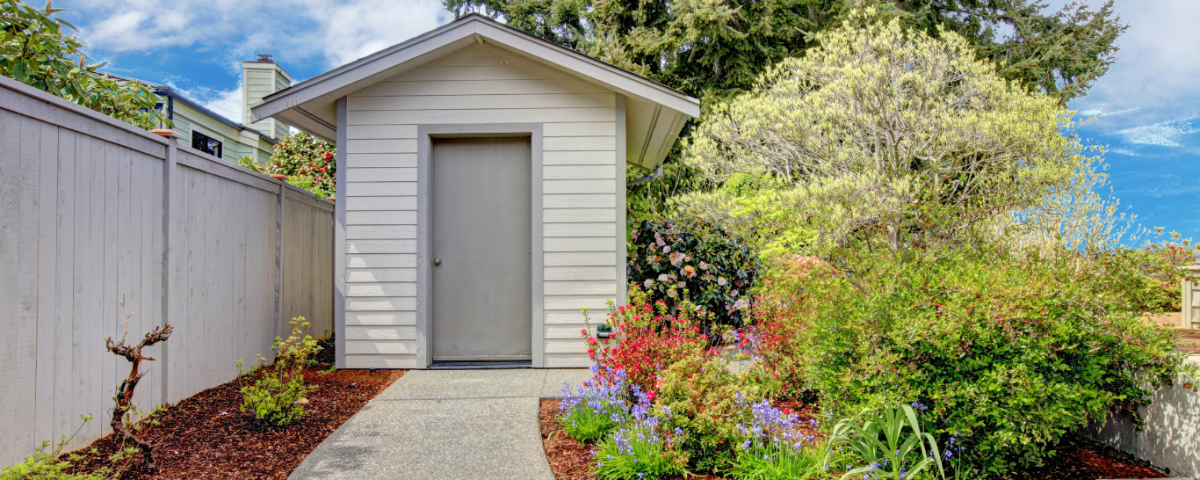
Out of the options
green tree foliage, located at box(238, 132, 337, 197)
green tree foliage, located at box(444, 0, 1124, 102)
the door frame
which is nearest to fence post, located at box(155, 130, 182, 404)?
the door frame

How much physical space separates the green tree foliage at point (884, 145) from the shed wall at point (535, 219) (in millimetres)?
3472

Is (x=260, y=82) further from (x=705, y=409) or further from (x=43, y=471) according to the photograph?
(x=705, y=409)

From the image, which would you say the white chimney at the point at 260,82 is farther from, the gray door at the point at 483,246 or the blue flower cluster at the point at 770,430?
the blue flower cluster at the point at 770,430

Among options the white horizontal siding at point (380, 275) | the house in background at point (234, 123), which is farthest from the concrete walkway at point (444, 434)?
the house in background at point (234, 123)

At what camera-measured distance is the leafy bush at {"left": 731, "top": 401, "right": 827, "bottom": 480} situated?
2826 mm

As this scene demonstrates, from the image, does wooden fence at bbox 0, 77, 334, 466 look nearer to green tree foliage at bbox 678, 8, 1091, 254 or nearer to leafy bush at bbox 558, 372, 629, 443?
leafy bush at bbox 558, 372, 629, 443

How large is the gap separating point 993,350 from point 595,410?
206 cm

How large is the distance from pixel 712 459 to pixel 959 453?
1196 mm

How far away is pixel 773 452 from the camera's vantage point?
3.10m

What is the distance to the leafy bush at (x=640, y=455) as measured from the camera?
289 cm

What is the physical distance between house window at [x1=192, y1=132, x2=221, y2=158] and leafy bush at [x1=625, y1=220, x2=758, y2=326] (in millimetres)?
9543

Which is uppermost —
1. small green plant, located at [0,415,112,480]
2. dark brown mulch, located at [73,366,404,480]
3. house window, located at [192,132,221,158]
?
house window, located at [192,132,221,158]

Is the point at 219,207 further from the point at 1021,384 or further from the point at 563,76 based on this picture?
the point at 1021,384

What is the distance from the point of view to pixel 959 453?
9.75 feet
